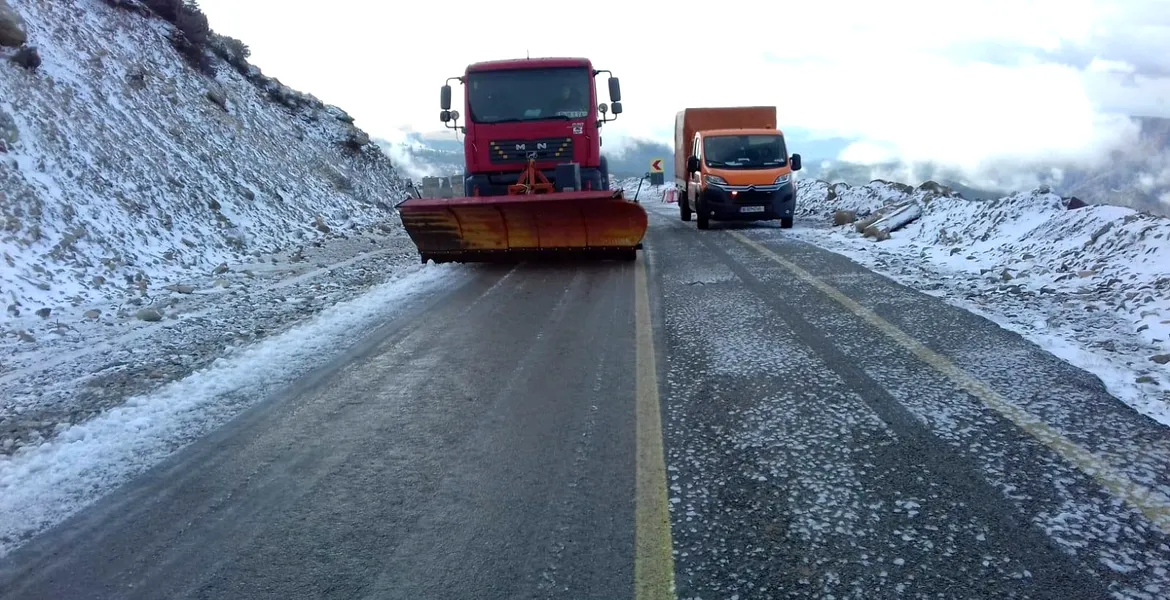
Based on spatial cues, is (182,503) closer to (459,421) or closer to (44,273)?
(459,421)

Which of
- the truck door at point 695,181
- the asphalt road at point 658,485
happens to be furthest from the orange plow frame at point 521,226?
the truck door at point 695,181

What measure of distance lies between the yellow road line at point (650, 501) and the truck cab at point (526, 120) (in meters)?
7.51

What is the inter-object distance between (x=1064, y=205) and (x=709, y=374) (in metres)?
8.67

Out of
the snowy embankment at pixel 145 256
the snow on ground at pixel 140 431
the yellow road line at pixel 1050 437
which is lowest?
the yellow road line at pixel 1050 437

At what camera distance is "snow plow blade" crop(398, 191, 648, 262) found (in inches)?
441

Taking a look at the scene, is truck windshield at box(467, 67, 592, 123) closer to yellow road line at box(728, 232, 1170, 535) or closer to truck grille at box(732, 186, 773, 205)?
truck grille at box(732, 186, 773, 205)

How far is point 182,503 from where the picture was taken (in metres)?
3.81

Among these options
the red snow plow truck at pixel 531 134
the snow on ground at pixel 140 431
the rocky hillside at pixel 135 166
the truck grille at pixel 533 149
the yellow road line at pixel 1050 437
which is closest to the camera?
the yellow road line at pixel 1050 437

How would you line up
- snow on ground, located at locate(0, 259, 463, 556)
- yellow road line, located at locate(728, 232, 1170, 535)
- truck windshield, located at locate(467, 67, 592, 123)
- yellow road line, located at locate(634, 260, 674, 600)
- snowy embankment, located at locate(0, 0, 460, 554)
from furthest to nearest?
truck windshield, located at locate(467, 67, 592, 123), snowy embankment, located at locate(0, 0, 460, 554), snow on ground, located at locate(0, 259, 463, 556), yellow road line, located at locate(728, 232, 1170, 535), yellow road line, located at locate(634, 260, 674, 600)

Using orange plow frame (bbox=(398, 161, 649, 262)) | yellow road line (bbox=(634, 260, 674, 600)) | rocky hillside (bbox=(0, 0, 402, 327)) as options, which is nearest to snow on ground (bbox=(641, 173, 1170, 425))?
yellow road line (bbox=(634, 260, 674, 600))

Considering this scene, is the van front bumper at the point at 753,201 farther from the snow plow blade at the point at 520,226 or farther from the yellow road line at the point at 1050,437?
the yellow road line at the point at 1050,437

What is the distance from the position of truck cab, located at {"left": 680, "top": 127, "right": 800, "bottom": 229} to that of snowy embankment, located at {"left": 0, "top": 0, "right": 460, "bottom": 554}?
6.75m

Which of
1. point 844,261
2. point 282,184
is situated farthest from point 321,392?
point 282,184

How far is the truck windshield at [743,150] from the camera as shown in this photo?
18781mm
